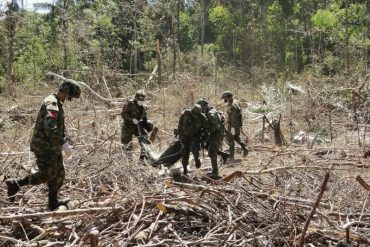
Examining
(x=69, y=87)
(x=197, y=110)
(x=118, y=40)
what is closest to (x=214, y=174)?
(x=197, y=110)

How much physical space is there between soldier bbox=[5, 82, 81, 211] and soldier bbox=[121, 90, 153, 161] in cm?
331

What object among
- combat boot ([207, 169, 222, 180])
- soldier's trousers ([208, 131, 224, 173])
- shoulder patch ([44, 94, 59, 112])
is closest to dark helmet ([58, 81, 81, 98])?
shoulder patch ([44, 94, 59, 112])

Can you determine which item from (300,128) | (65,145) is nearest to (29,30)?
(300,128)

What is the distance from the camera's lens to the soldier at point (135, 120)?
352 inches

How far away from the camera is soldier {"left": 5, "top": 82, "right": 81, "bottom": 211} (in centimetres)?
543

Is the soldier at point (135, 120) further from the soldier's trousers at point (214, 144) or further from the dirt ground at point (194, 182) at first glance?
the soldier's trousers at point (214, 144)

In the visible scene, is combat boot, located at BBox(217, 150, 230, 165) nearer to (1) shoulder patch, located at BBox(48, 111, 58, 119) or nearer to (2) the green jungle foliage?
(1) shoulder patch, located at BBox(48, 111, 58, 119)

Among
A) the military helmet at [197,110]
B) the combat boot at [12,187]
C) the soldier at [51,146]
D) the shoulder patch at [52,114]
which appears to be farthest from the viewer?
the military helmet at [197,110]

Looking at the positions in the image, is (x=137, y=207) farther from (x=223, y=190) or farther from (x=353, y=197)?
(x=353, y=197)

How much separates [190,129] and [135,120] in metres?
1.15

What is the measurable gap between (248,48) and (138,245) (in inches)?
1186

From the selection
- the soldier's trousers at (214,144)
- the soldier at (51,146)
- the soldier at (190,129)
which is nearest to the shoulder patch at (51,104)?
the soldier at (51,146)

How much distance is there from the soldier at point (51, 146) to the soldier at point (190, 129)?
292 centimetres

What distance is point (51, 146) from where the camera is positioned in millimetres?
5523
